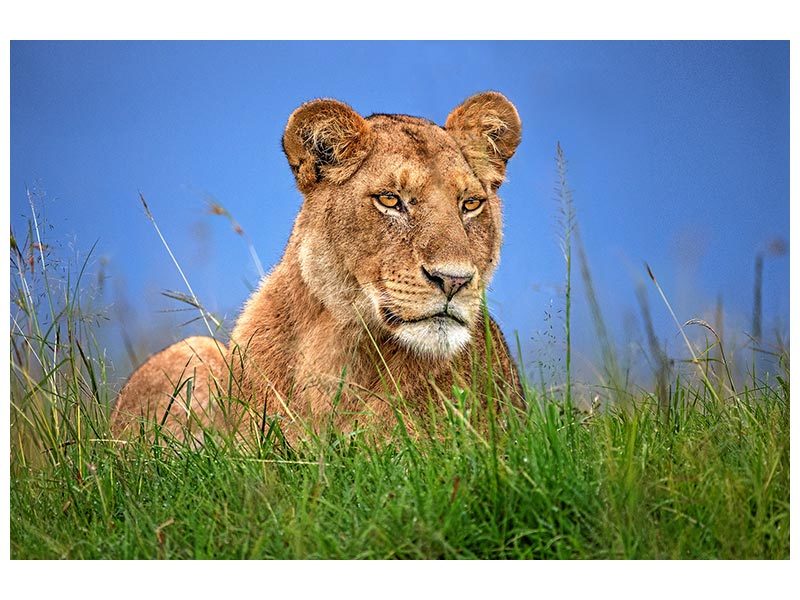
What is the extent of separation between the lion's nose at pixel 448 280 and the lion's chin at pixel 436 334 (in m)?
0.10

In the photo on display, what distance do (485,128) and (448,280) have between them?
873 mm

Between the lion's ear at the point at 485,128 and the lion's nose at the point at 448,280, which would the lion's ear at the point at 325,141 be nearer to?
the lion's ear at the point at 485,128

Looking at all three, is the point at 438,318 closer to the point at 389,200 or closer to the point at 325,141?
the point at 389,200

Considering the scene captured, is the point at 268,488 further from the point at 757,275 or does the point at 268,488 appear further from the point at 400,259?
the point at 757,275

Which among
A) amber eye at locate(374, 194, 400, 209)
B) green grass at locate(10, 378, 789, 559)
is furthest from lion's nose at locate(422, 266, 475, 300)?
green grass at locate(10, 378, 789, 559)

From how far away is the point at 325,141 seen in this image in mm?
3842

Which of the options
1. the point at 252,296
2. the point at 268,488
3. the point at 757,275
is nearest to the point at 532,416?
the point at 268,488

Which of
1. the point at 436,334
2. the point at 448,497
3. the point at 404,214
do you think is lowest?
the point at 448,497

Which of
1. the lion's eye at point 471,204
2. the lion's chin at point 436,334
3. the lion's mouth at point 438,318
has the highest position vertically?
the lion's eye at point 471,204

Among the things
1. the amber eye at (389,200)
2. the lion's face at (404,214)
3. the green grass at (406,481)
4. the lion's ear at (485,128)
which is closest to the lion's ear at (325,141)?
the lion's face at (404,214)

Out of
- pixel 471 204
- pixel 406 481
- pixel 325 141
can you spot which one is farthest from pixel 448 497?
pixel 325 141

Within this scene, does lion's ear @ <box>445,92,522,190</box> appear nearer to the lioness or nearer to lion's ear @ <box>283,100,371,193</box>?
the lioness

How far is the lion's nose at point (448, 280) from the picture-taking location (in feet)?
11.2

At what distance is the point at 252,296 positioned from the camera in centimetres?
429
